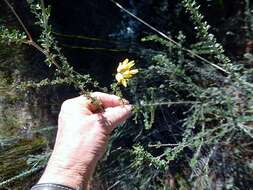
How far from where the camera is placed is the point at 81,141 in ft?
3.78

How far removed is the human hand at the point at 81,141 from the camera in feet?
3.76

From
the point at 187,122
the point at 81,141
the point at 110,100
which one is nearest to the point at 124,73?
the point at 110,100

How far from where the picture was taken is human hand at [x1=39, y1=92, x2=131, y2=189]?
45.2 inches

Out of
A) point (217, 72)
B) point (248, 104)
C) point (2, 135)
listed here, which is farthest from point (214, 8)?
point (2, 135)

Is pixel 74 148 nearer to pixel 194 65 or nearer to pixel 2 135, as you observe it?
pixel 194 65

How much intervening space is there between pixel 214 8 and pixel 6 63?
852 mm

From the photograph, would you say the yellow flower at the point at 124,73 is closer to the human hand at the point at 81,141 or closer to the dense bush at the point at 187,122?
the human hand at the point at 81,141

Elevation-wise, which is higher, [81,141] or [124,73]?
[124,73]

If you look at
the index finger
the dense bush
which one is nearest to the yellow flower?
the index finger

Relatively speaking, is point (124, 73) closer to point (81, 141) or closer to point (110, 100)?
point (110, 100)

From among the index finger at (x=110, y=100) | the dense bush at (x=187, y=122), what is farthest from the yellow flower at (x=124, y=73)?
the dense bush at (x=187, y=122)

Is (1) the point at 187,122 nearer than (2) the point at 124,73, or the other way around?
(2) the point at 124,73

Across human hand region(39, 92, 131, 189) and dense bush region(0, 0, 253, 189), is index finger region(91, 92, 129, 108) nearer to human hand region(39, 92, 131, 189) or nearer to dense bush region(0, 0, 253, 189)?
human hand region(39, 92, 131, 189)

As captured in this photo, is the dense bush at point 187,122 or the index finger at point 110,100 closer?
the index finger at point 110,100
